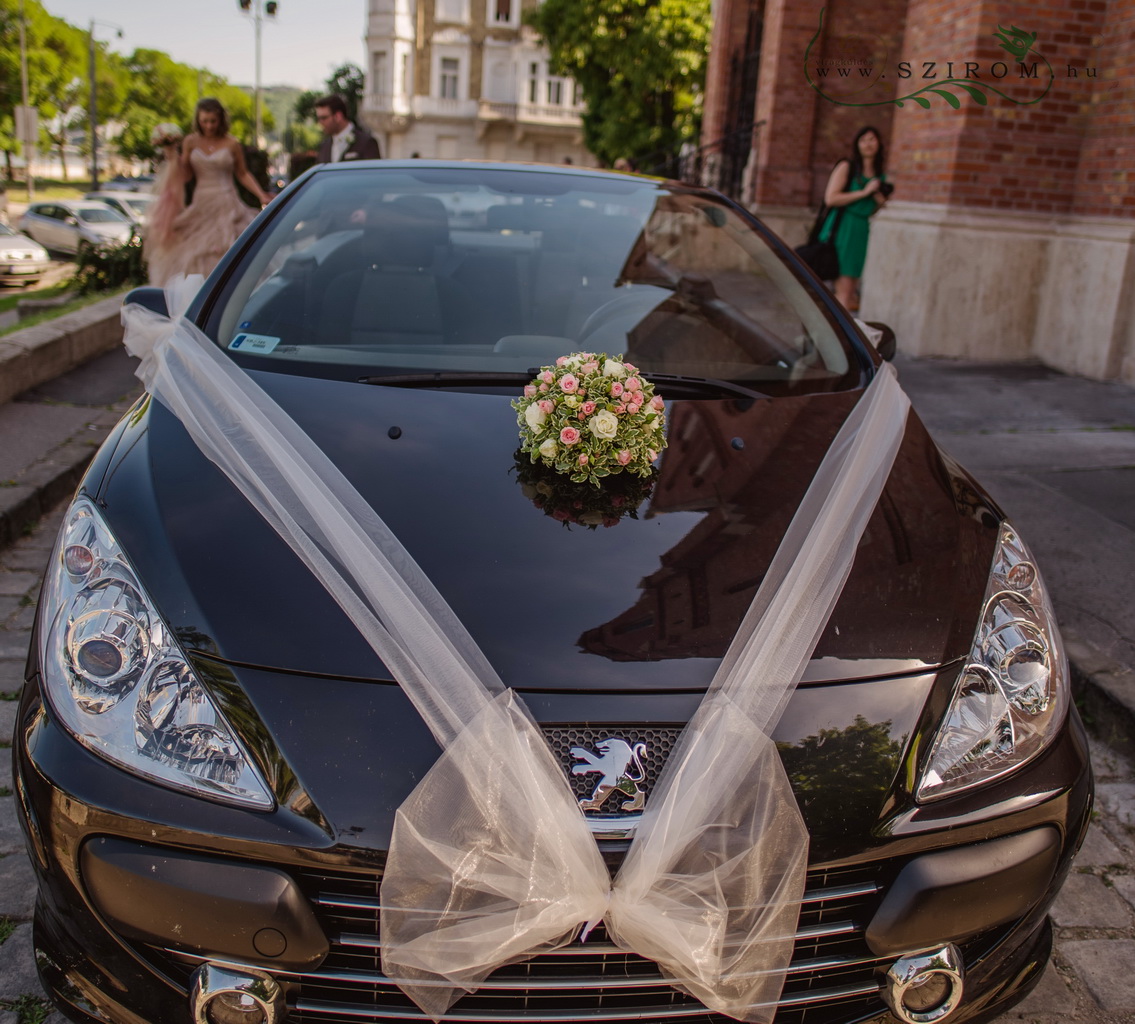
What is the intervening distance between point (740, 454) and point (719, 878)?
1005 millimetres

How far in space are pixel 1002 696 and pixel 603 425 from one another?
902 mm

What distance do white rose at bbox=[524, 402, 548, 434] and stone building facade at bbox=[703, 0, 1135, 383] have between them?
6.36 metres

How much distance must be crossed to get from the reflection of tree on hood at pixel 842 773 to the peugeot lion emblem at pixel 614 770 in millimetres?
226

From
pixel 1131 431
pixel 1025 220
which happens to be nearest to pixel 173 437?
pixel 1131 431

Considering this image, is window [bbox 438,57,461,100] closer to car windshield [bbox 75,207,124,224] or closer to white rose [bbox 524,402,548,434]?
car windshield [bbox 75,207,124,224]

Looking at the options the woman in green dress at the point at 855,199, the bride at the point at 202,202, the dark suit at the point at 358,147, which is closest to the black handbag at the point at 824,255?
the woman in green dress at the point at 855,199

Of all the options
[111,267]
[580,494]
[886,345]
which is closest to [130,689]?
[580,494]

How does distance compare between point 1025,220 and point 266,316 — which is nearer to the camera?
point 266,316

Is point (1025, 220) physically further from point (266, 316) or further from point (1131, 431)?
point (266, 316)

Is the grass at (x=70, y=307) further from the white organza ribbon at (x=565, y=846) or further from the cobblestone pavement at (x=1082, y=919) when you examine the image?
the white organza ribbon at (x=565, y=846)

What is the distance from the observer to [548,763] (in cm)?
155

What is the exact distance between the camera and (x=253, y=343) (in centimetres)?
269

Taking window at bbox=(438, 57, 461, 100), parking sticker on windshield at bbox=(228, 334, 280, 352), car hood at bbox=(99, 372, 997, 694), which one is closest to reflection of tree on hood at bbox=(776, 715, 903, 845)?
car hood at bbox=(99, 372, 997, 694)

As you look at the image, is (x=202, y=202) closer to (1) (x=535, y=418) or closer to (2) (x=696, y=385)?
(2) (x=696, y=385)
